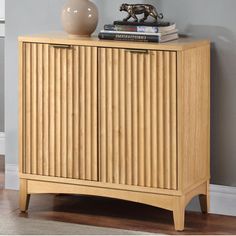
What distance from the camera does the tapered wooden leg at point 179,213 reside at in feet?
11.8

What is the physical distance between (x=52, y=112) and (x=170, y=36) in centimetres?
67

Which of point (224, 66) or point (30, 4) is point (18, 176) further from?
point (224, 66)

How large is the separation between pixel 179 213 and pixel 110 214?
0.43 m

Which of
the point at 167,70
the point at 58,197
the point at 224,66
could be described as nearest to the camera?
the point at 167,70

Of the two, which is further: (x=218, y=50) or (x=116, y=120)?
(x=218, y=50)

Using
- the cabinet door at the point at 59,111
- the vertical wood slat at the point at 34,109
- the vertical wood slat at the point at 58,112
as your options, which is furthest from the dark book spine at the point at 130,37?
the vertical wood slat at the point at 34,109

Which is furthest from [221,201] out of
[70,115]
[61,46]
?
[61,46]

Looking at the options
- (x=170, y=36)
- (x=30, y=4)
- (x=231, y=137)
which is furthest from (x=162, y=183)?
(x=30, y=4)

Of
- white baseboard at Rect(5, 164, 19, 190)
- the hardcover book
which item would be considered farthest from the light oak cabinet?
white baseboard at Rect(5, 164, 19, 190)

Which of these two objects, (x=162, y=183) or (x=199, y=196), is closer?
(x=162, y=183)

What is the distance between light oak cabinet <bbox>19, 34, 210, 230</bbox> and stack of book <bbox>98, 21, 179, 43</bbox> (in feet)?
0.27

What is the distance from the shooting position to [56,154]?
12.5 ft

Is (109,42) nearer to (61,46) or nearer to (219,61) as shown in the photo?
(61,46)

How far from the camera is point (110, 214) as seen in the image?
388cm
